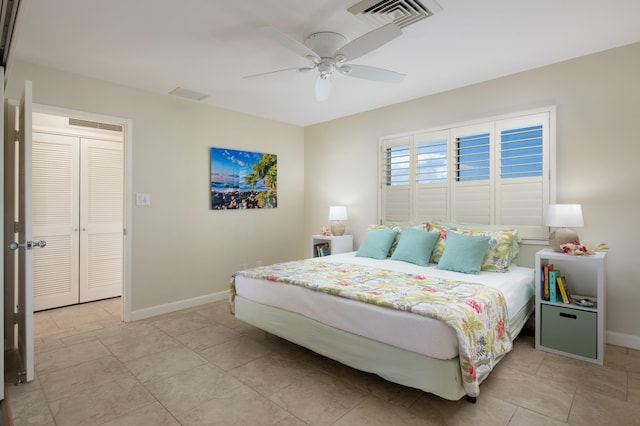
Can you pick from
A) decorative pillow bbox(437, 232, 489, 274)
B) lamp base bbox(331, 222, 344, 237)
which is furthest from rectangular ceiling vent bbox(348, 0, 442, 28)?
lamp base bbox(331, 222, 344, 237)

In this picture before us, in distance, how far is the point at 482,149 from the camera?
11.8 feet

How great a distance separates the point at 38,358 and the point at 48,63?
2.54 m

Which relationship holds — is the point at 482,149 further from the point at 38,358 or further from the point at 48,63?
the point at 38,358

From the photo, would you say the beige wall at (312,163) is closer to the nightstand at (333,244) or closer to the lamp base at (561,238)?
the nightstand at (333,244)

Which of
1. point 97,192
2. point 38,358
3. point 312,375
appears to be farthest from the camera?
point 97,192

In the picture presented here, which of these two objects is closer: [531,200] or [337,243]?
[531,200]

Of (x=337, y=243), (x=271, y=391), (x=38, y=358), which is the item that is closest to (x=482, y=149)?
(x=337, y=243)

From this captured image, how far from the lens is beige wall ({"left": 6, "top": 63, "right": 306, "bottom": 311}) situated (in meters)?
3.41

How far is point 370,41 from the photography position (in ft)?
7.21

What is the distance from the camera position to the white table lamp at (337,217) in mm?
4617

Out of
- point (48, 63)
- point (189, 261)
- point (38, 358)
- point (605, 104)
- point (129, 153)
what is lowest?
point (38, 358)

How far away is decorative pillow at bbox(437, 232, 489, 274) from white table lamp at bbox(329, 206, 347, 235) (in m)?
1.65

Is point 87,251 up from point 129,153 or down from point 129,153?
down

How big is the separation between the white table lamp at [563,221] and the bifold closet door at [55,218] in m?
5.17
